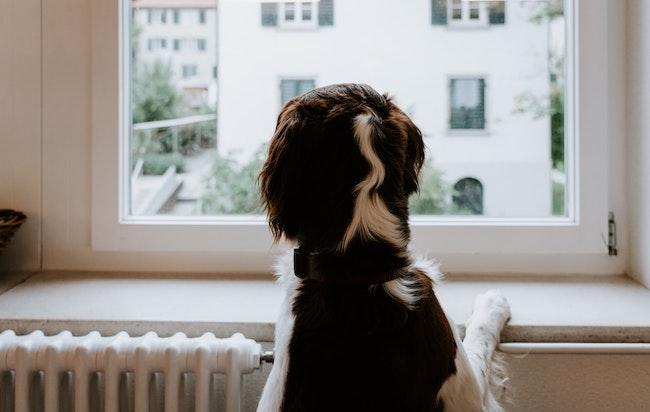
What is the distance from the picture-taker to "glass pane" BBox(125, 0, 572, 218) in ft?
5.52

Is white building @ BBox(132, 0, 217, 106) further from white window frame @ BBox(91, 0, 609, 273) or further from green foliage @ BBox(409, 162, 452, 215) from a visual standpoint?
green foliage @ BBox(409, 162, 452, 215)

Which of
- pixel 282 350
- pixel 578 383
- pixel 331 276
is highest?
pixel 331 276

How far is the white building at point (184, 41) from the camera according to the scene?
169 centimetres

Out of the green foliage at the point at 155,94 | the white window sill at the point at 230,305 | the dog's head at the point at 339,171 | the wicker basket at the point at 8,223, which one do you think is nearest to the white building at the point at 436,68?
the green foliage at the point at 155,94

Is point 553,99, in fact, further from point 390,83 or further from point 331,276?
point 331,276

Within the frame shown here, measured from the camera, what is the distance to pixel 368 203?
3.27 feet

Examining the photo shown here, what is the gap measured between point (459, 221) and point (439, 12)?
0.51 meters

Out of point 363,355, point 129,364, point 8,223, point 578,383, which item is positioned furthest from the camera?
point 8,223

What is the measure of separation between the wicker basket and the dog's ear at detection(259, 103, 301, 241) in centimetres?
75

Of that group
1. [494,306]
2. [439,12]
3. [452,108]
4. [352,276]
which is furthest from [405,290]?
[439,12]

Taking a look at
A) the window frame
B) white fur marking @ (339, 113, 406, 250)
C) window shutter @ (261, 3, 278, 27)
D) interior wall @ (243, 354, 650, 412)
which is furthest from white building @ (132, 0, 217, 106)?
interior wall @ (243, 354, 650, 412)

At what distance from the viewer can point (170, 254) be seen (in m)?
1.67

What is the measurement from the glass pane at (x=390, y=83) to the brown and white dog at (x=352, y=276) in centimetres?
66

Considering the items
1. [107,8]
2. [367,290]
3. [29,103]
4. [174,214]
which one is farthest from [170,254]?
[367,290]
